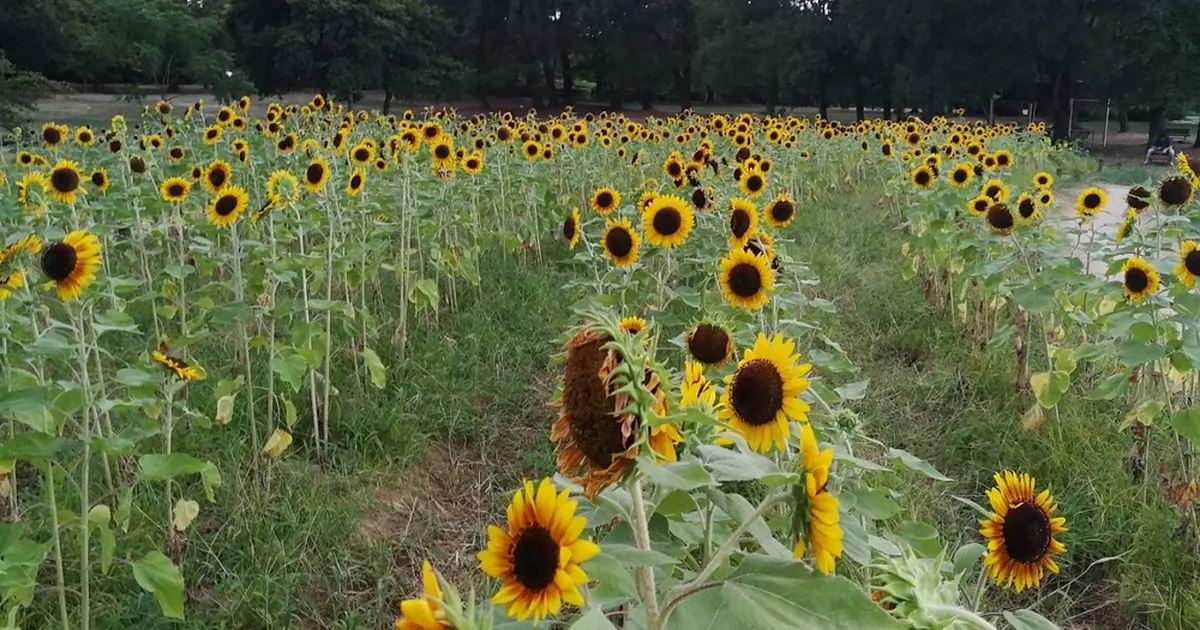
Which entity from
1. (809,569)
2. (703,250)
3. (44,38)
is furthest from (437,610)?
(44,38)

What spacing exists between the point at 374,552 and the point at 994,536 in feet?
5.62

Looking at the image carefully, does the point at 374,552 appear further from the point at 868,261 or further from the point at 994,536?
the point at 868,261

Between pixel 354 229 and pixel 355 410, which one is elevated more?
pixel 354 229

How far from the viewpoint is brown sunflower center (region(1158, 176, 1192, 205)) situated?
119 inches

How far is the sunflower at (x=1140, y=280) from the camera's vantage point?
2.55m

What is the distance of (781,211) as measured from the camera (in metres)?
3.50

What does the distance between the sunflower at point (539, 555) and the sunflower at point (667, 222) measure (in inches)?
96.4

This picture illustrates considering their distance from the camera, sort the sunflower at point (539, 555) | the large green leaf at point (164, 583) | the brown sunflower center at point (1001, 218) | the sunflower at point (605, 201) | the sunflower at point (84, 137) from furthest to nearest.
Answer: the sunflower at point (84, 137), the sunflower at point (605, 201), the brown sunflower center at point (1001, 218), the large green leaf at point (164, 583), the sunflower at point (539, 555)

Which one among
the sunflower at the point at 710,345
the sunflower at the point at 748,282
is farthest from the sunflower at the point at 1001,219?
the sunflower at the point at 710,345

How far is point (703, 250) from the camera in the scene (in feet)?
12.3

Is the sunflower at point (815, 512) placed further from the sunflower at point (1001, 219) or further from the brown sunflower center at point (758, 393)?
the sunflower at point (1001, 219)

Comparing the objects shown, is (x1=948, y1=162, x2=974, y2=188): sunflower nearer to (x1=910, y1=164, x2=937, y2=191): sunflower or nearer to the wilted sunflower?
(x1=910, y1=164, x2=937, y2=191): sunflower

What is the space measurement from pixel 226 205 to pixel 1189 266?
2.78 m

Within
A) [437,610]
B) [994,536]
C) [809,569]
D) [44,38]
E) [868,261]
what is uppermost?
[44,38]
